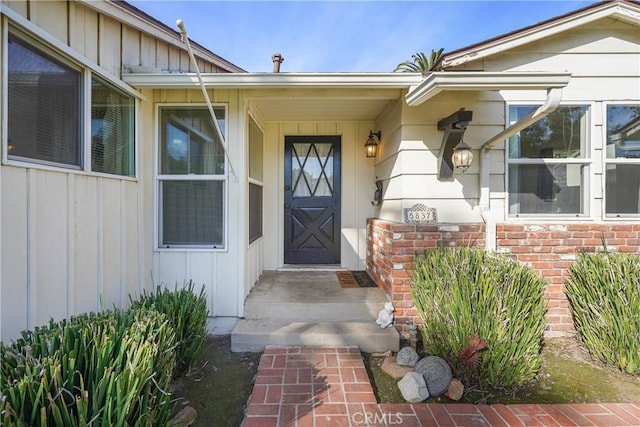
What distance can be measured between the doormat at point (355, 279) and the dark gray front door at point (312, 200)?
41 centimetres

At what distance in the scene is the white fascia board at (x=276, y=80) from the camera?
9.33 feet

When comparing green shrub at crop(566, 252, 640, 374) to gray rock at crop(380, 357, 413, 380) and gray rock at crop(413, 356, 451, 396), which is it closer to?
gray rock at crop(413, 356, 451, 396)

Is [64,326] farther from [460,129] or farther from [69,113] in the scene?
[460,129]

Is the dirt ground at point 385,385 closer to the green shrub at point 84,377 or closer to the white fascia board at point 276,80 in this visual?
the green shrub at point 84,377

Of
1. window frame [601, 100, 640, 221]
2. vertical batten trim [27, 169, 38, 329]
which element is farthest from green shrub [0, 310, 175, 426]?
window frame [601, 100, 640, 221]

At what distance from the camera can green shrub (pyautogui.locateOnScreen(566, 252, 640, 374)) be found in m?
2.46

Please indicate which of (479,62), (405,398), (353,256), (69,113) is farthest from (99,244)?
(479,62)

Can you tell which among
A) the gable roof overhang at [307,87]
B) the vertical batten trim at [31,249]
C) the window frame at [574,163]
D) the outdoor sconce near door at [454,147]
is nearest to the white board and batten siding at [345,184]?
the gable roof overhang at [307,87]

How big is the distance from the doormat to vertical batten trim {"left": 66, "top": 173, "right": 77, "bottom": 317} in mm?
2556

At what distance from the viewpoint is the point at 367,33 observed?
5.56 metres

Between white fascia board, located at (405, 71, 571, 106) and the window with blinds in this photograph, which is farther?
the window with blinds

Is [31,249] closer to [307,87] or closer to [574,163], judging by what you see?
[307,87]

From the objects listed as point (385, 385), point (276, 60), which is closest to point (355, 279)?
point (385, 385)

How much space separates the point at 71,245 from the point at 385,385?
2.55 m
